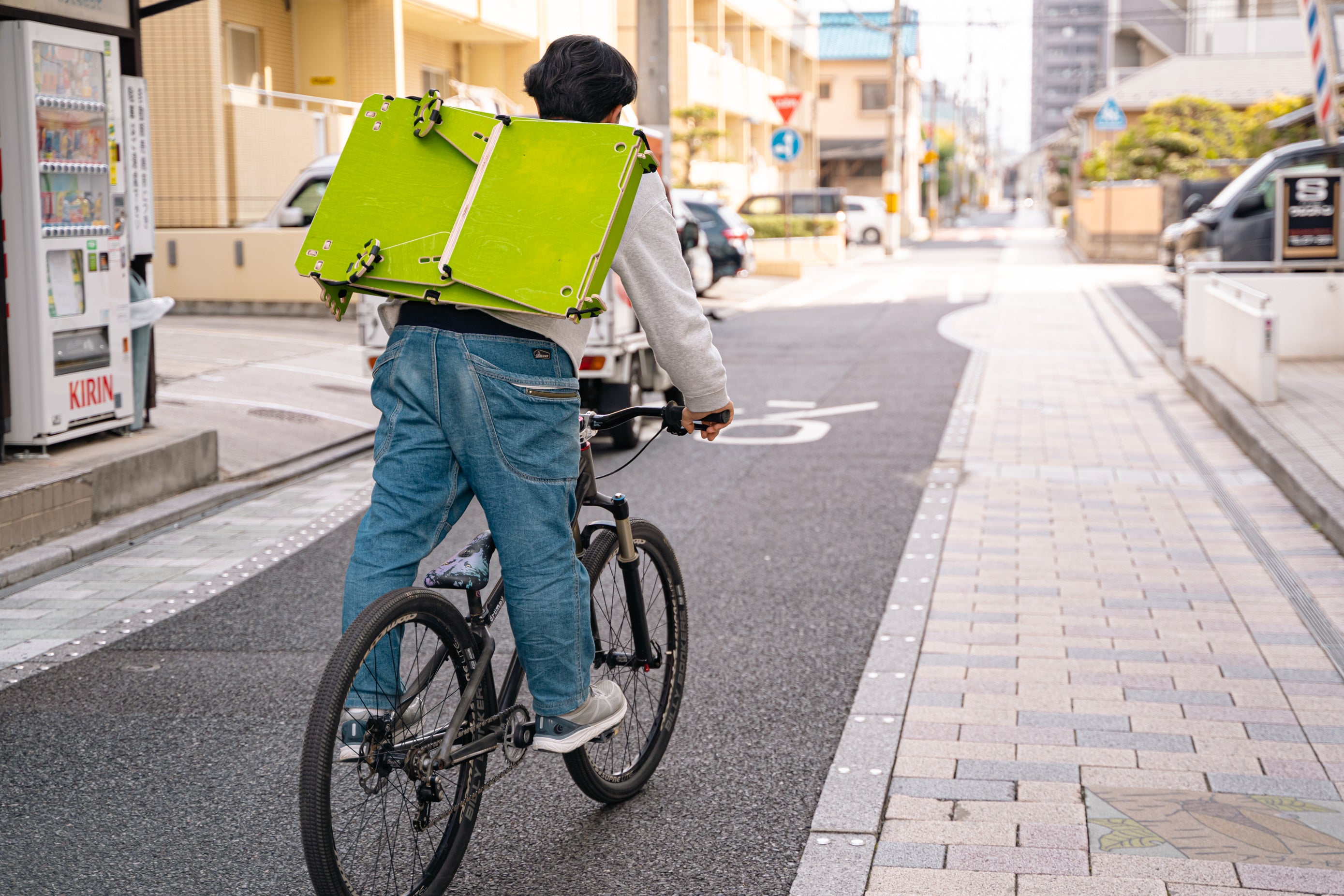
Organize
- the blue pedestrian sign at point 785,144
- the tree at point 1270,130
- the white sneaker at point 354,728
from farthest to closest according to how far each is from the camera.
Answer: the tree at point 1270,130, the blue pedestrian sign at point 785,144, the white sneaker at point 354,728

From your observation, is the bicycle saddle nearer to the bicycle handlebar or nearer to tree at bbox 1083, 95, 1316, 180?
the bicycle handlebar

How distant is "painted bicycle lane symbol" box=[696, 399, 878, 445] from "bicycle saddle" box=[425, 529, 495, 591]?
6.55m

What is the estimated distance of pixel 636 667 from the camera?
3867 millimetres

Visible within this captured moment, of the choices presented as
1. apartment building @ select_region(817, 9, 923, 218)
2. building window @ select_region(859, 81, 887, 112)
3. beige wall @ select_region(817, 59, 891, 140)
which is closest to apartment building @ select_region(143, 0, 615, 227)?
apartment building @ select_region(817, 9, 923, 218)

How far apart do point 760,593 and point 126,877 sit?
130 inches

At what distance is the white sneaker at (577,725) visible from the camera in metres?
3.32

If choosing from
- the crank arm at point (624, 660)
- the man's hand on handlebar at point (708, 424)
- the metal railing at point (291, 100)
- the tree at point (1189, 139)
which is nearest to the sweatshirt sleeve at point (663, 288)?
the man's hand on handlebar at point (708, 424)

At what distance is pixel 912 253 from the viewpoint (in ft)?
147

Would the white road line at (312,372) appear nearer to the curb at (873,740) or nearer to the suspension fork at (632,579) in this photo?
the curb at (873,740)

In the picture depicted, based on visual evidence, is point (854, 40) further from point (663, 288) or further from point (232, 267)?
point (663, 288)

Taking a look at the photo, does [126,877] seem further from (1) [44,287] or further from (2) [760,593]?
(1) [44,287]

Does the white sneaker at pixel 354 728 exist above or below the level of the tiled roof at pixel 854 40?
below

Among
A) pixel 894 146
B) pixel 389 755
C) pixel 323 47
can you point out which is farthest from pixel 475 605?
pixel 894 146

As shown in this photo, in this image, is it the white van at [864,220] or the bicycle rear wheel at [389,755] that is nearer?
the bicycle rear wheel at [389,755]
